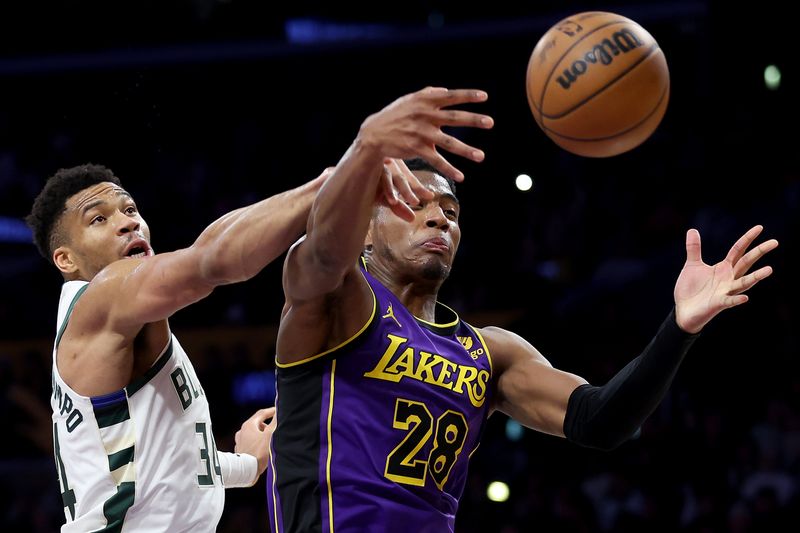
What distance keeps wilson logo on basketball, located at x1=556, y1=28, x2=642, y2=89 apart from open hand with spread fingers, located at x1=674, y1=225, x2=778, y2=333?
2.29 feet

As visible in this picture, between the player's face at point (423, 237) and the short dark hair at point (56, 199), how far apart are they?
3.62ft

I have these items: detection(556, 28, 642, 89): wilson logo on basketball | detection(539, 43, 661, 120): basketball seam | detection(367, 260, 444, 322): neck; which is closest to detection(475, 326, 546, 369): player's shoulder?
detection(367, 260, 444, 322): neck

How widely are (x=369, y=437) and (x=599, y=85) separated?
149 centimetres

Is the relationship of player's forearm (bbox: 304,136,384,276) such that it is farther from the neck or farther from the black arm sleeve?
the black arm sleeve

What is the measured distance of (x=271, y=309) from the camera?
1084 centimetres

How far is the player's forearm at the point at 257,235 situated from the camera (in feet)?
10.2

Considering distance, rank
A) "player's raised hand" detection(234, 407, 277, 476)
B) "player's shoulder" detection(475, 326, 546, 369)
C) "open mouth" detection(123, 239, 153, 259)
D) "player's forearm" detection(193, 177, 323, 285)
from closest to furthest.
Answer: "player's forearm" detection(193, 177, 323, 285) → "open mouth" detection(123, 239, 153, 259) → "player's shoulder" detection(475, 326, 546, 369) → "player's raised hand" detection(234, 407, 277, 476)

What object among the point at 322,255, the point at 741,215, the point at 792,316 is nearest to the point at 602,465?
the point at 792,316

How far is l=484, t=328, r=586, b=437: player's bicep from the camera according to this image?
13.5ft

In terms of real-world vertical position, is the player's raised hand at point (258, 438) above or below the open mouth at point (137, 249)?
below

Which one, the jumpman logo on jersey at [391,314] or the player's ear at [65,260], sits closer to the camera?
the jumpman logo on jersey at [391,314]

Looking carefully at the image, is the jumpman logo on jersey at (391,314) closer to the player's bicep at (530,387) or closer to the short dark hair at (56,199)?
the player's bicep at (530,387)

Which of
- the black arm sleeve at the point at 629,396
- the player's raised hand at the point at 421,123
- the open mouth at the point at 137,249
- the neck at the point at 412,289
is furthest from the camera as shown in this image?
the neck at the point at 412,289

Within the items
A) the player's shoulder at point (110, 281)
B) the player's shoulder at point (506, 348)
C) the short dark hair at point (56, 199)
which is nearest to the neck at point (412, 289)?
the player's shoulder at point (506, 348)
